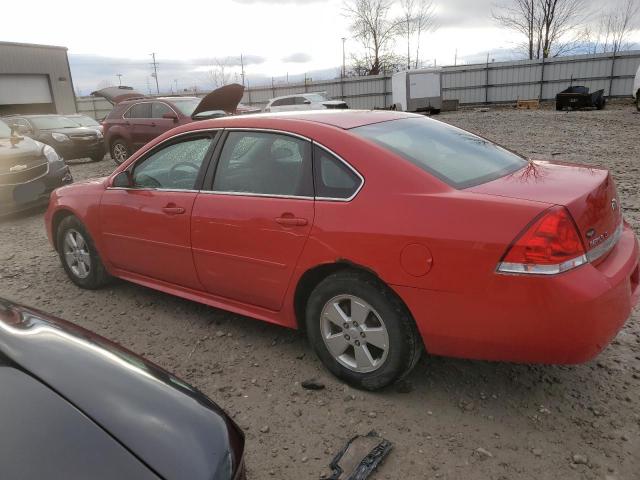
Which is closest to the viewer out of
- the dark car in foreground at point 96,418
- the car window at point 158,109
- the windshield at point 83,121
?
the dark car in foreground at point 96,418

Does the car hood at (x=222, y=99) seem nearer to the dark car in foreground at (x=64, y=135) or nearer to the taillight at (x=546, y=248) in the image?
the dark car in foreground at (x=64, y=135)

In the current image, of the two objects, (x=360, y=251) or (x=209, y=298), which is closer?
(x=360, y=251)

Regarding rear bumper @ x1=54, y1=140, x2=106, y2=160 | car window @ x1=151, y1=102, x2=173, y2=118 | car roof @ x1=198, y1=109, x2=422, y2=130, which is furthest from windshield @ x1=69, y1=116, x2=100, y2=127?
car roof @ x1=198, y1=109, x2=422, y2=130

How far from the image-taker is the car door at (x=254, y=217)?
285 centimetres

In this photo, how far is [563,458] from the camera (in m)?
2.24

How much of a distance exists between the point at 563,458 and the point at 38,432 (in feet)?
6.78

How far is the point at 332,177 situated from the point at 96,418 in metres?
1.72

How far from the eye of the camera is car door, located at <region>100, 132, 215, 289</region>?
11.2 feet

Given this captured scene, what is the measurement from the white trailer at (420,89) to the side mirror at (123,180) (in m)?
24.6

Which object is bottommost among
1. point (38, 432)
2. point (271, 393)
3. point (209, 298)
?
point (271, 393)

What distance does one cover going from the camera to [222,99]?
8539mm

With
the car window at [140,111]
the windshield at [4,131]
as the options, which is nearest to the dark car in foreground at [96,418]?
the windshield at [4,131]

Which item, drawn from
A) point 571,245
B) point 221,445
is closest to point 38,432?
point 221,445

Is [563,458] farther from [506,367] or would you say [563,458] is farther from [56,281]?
[56,281]
